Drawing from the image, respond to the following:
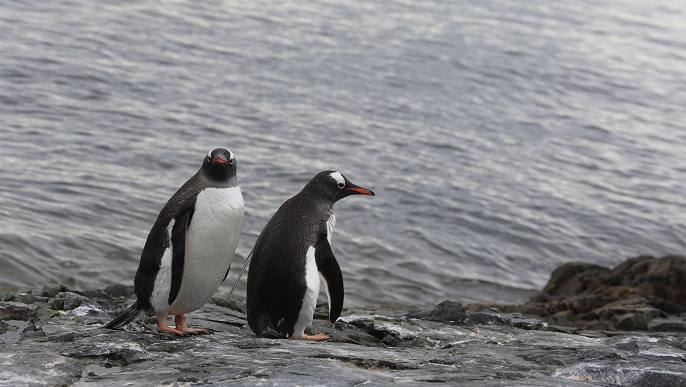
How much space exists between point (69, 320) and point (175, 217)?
35.9 inches

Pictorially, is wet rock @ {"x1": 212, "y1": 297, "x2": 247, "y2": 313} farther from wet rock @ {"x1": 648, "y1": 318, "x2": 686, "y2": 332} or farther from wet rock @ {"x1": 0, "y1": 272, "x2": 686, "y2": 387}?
wet rock @ {"x1": 648, "y1": 318, "x2": 686, "y2": 332}

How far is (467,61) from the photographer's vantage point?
69.6 feet

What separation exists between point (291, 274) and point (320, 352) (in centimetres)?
98

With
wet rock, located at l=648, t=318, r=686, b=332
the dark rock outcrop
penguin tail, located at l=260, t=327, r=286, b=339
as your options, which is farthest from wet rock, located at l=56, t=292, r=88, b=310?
wet rock, located at l=648, t=318, r=686, b=332

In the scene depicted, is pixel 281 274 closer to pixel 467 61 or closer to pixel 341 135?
pixel 341 135

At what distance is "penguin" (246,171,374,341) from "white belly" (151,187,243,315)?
0.88ft

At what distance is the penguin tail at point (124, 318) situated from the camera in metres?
5.61

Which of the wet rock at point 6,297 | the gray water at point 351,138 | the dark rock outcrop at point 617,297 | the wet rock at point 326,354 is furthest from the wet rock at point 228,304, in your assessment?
the dark rock outcrop at point 617,297

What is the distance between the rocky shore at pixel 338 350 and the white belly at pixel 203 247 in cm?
25

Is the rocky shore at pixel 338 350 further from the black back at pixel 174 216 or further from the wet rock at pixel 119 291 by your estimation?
the black back at pixel 174 216

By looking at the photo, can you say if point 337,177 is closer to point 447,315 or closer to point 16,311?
point 447,315

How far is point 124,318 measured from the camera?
5641 mm

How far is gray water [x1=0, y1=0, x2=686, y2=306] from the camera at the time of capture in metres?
11.0

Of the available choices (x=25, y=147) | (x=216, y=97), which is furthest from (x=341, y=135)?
(x=25, y=147)
